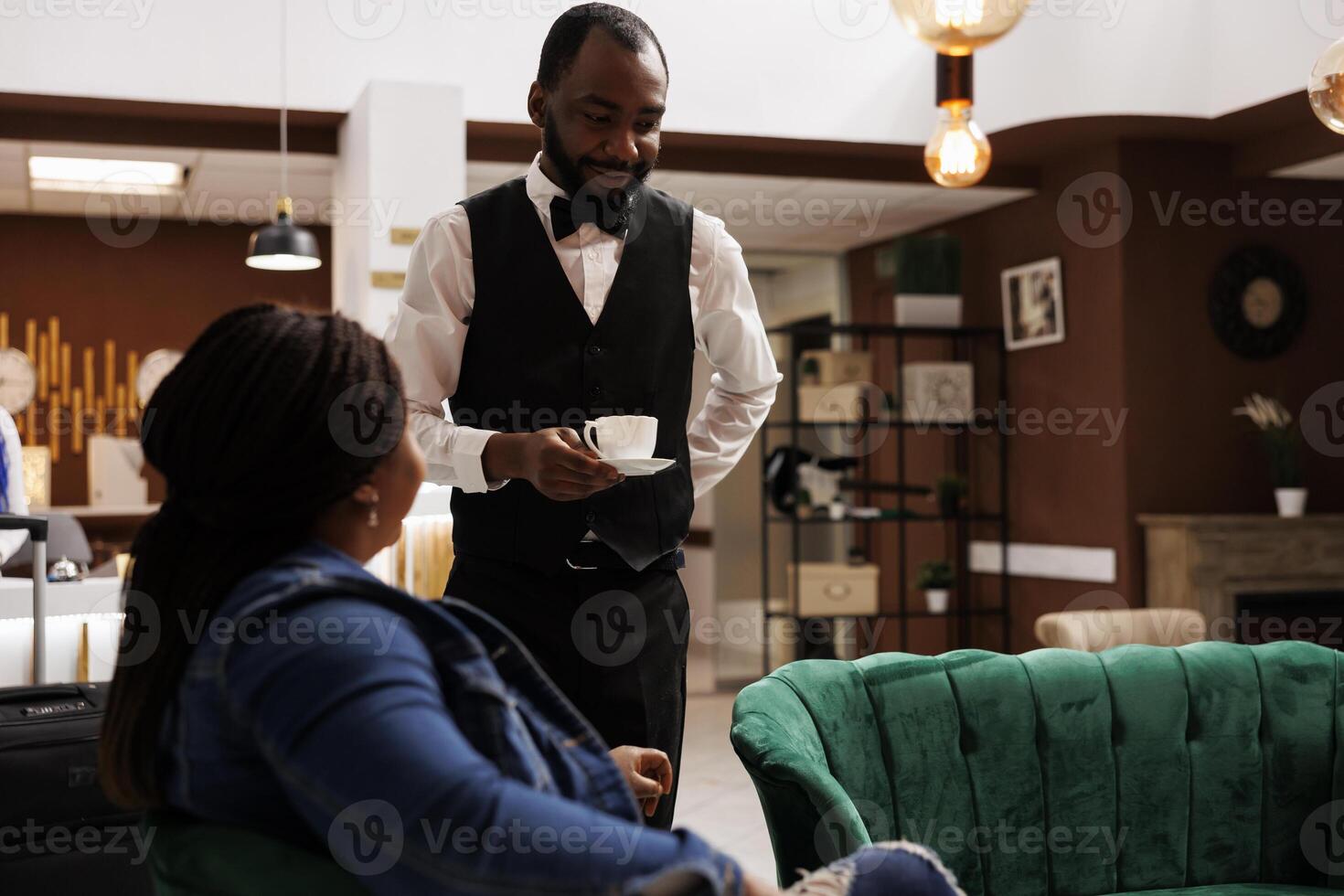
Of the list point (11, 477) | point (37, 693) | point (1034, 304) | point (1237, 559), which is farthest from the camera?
point (1034, 304)

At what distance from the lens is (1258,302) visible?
254 inches

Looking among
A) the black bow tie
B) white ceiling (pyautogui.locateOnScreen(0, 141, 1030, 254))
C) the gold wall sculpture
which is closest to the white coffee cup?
the black bow tie

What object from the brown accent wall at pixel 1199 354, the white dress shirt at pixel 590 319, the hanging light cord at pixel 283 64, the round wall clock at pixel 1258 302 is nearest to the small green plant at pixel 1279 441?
the brown accent wall at pixel 1199 354

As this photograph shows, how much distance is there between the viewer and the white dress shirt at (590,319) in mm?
1729

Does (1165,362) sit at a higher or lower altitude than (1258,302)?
lower

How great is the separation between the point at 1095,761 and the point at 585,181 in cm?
129

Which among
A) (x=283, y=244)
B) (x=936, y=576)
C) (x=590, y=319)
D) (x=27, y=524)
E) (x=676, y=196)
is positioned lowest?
(x=936, y=576)

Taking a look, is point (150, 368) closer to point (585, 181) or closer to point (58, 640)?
point (58, 640)

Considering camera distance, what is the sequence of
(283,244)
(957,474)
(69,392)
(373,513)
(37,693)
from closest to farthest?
(373,513), (37,693), (283,244), (957,474), (69,392)

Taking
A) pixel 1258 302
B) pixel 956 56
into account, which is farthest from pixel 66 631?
pixel 1258 302

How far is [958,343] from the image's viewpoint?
7.54 meters

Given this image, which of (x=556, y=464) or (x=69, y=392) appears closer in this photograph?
(x=556, y=464)

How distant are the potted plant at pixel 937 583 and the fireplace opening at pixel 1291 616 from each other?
1.58 metres

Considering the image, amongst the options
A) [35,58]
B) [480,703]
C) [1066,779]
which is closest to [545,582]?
[480,703]
